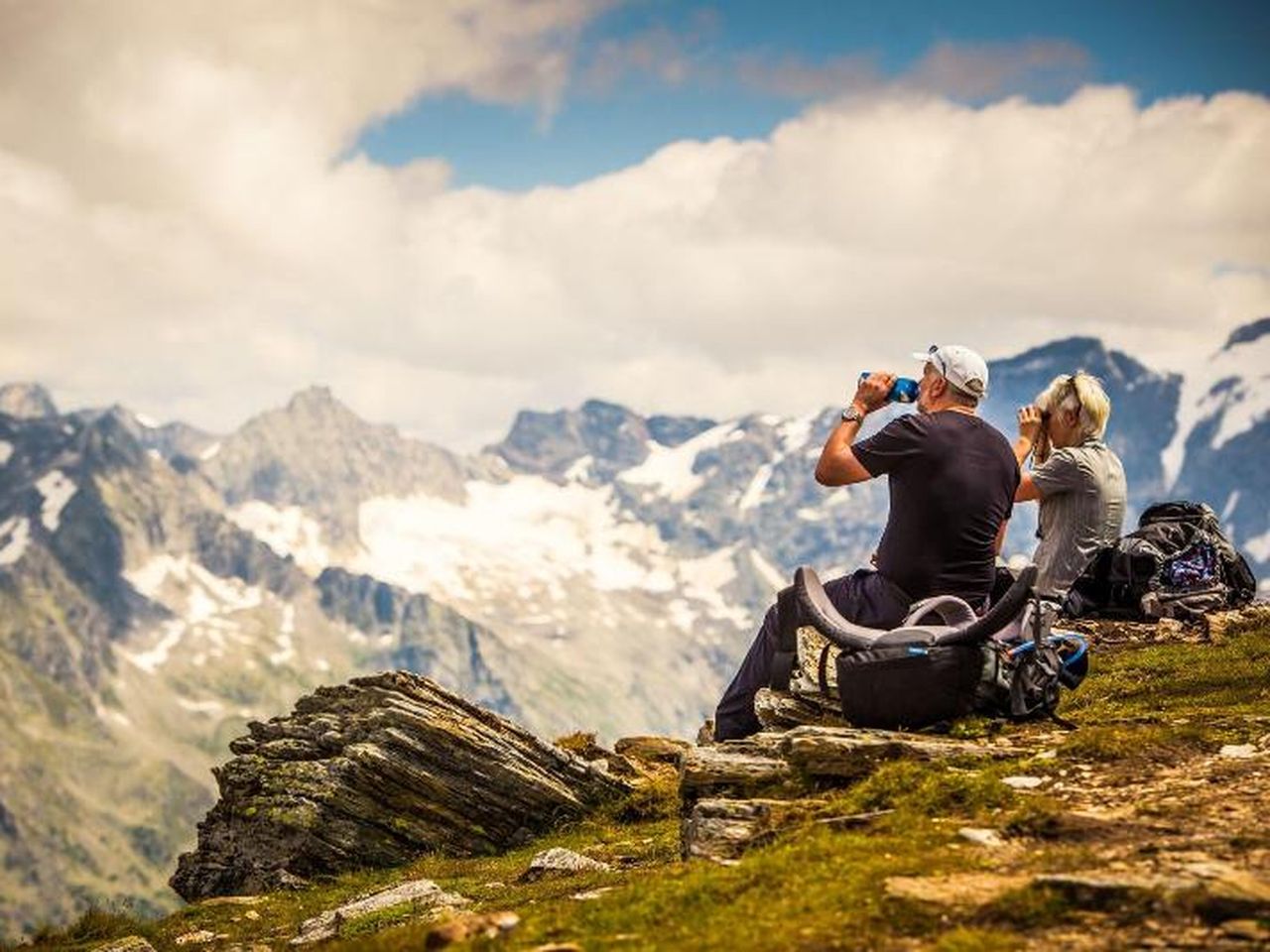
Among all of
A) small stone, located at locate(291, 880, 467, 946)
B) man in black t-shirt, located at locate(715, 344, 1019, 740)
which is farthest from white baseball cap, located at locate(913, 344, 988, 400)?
small stone, located at locate(291, 880, 467, 946)

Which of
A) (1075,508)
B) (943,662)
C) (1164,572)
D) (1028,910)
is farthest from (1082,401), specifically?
(1028,910)

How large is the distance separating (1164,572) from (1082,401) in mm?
4614

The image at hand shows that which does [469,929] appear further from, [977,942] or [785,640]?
[785,640]

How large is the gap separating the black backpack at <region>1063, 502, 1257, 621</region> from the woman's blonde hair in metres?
2.85

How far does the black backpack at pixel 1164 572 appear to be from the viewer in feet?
80.3

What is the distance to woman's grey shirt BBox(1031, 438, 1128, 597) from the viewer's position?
22.7 metres

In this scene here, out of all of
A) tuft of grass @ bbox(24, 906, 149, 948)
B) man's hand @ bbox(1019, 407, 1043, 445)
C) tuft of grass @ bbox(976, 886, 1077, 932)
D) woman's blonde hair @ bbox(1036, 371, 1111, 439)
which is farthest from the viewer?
woman's blonde hair @ bbox(1036, 371, 1111, 439)

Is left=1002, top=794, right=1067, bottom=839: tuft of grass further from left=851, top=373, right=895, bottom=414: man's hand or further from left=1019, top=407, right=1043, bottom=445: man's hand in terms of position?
left=1019, top=407, right=1043, bottom=445: man's hand

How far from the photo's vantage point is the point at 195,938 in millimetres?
19750

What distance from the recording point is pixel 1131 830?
Result: 447 inches

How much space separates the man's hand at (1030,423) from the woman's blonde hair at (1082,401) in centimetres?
35

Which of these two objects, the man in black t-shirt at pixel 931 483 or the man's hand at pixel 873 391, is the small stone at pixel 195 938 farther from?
the man's hand at pixel 873 391

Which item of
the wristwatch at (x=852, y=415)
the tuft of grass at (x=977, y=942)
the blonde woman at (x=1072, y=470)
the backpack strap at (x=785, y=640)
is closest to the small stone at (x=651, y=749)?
the blonde woman at (x=1072, y=470)

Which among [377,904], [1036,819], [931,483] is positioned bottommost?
[377,904]
